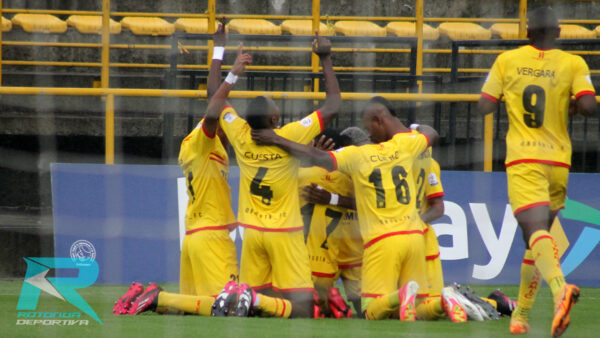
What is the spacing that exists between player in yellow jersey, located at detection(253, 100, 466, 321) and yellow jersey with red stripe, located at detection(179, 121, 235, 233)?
1.57 ft

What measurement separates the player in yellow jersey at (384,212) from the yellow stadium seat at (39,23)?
6.93 m

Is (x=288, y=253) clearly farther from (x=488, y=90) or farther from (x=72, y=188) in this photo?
(x=72, y=188)

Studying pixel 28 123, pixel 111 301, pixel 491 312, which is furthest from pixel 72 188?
pixel 491 312

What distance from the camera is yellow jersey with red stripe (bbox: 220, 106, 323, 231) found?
551 centimetres

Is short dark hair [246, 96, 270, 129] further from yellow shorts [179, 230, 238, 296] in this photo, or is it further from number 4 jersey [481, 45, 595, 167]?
number 4 jersey [481, 45, 595, 167]

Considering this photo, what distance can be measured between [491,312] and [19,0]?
8.85m

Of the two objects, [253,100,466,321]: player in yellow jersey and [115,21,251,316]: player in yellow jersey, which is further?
[115,21,251,316]: player in yellow jersey

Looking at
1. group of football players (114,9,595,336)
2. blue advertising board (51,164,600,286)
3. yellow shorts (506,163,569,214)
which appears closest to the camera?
yellow shorts (506,163,569,214)

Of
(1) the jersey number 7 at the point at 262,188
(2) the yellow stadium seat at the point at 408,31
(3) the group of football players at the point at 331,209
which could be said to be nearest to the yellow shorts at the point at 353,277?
(3) the group of football players at the point at 331,209

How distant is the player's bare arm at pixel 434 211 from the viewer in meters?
6.00

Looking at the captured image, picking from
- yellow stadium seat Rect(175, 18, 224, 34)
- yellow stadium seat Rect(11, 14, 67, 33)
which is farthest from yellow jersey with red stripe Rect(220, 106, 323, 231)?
yellow stadium seat Rect(11, 14, 67, 33)

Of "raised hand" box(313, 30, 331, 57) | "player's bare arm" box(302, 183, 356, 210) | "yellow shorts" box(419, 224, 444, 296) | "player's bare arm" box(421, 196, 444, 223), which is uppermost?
"raised hand" box(313, 30, 331, 57)

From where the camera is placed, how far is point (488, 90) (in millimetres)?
4977

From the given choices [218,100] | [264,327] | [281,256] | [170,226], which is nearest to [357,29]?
[170,226]
